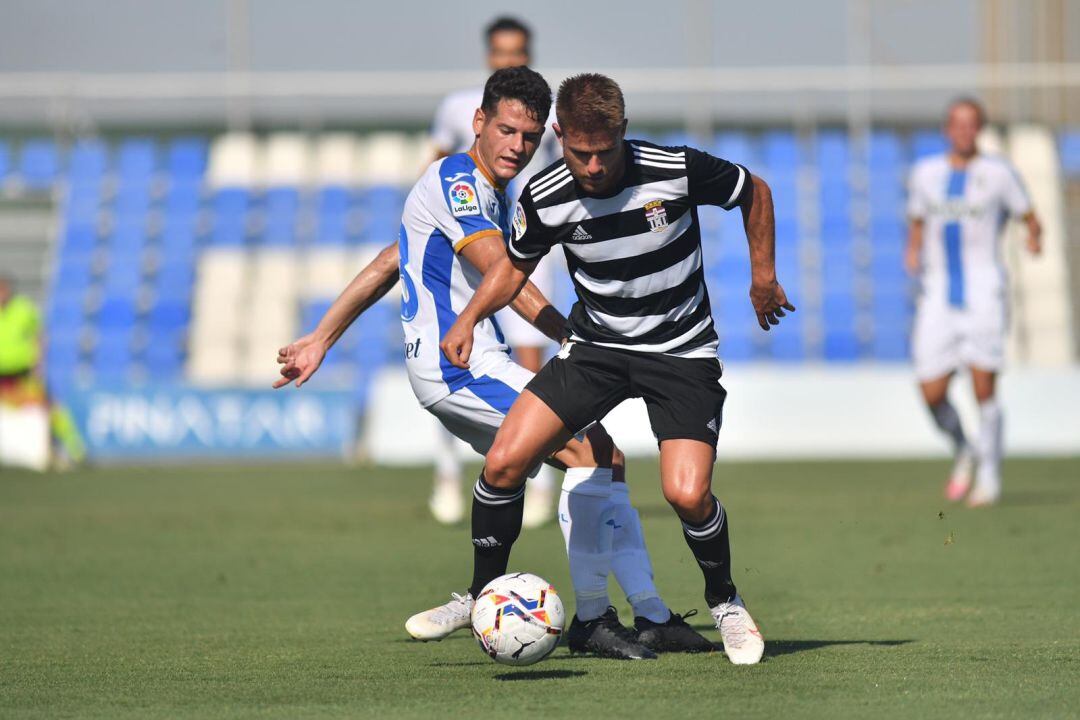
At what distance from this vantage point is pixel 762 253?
534cm

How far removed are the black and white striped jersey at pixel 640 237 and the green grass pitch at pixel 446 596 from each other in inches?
42.7

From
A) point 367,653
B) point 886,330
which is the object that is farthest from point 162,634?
point 886,330

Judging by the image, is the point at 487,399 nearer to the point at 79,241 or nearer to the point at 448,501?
the point at 448,501

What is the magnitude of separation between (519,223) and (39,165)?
19.1m

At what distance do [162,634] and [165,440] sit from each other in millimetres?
11945

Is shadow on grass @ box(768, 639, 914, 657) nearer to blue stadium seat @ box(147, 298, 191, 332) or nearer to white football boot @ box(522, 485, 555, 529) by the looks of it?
white football boot @ box(522, 485, 555, 529)

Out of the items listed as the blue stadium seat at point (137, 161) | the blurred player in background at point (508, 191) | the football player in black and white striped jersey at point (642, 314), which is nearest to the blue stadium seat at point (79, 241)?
the blue stadium seat at point (137, 161)

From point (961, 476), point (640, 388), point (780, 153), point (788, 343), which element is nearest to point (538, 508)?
point (961, 476)

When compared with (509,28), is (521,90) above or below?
below

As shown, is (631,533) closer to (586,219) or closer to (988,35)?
(586,219)

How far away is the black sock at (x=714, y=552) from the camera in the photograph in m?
5.41

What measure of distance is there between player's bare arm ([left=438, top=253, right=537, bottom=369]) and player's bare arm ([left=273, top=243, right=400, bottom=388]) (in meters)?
0.71

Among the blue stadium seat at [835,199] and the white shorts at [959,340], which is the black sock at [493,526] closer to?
the white shorts at [959,340]

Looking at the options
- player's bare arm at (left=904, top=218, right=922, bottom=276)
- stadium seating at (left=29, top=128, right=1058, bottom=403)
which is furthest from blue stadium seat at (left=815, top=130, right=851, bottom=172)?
player's bare arm at (left=904, top=218, right=922, bottom=276)
